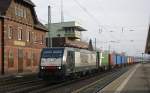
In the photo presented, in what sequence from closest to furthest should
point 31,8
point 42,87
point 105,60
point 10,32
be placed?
point 42,87 → point 10,32 → point 31,8 → point 105,60

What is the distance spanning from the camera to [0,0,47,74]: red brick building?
155 feet

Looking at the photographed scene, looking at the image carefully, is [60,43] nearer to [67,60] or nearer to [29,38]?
[29,38]

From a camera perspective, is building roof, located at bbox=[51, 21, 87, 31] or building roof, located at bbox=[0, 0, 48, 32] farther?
building roof, located at bbox=[51, 21, 87, 31]

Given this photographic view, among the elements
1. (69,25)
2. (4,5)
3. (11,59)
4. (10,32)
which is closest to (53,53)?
(11,59)

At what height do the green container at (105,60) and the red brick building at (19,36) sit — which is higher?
the red brick building at (19,36)

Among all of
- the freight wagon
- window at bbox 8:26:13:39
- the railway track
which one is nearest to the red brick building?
window at bbox 8:26:13:39

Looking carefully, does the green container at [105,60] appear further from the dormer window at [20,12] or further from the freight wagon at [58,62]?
the freight wagon at [58,62]

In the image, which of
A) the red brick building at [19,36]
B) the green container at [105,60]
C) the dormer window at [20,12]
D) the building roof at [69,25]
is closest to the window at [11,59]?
the red brick building at [19,36]

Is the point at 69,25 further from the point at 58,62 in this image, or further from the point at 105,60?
the point at 58,62

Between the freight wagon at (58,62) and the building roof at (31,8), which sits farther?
the building roof at (31,8)

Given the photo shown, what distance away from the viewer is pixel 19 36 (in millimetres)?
52031

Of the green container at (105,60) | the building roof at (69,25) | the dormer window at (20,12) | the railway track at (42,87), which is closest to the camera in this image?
the railway track at (42,87)

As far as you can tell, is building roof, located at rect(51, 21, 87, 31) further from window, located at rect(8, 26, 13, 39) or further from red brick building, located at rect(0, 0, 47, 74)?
window, located at rect(8, 26, 13, 39)

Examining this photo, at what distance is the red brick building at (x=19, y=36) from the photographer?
155 ft
